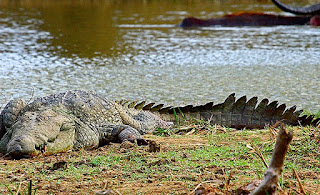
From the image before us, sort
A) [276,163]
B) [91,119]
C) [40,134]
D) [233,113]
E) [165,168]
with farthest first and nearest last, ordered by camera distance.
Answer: [233,113] → [91,119] → [40,134] → [165,168] → [276,163]

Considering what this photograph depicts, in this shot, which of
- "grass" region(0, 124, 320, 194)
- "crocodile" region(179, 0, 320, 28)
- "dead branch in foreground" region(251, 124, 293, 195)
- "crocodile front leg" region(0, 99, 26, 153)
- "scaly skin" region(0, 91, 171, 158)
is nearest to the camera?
"dead branch in foreground" region(251, 124, 293, 195)

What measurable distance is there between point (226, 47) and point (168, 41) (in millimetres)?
1183

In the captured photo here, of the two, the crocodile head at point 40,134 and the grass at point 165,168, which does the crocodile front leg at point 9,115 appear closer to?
the crocodile head at point 40,134

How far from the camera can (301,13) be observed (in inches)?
493

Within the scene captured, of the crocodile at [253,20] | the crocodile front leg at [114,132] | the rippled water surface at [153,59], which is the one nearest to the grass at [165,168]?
the crocodile front leg at [114,132]

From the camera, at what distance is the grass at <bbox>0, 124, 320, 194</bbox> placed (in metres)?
2.44

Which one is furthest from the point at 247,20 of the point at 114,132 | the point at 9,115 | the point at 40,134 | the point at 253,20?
the point at 40,134

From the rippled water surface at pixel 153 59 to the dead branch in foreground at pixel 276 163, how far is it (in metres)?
3.43

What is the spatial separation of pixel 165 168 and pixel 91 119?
1416 millimetres

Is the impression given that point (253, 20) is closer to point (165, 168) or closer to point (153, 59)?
point (153, 59)

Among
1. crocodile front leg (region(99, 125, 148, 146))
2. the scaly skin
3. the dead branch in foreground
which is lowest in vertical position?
crocodile front leg (region(99, 125, 148, 146))

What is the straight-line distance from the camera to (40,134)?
135 inches

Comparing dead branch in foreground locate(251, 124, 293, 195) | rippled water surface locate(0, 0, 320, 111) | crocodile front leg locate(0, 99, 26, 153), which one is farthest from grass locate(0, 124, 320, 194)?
rippled water surface locate(0, 0, 320, 111)

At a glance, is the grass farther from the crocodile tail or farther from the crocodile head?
the crocodile tail
